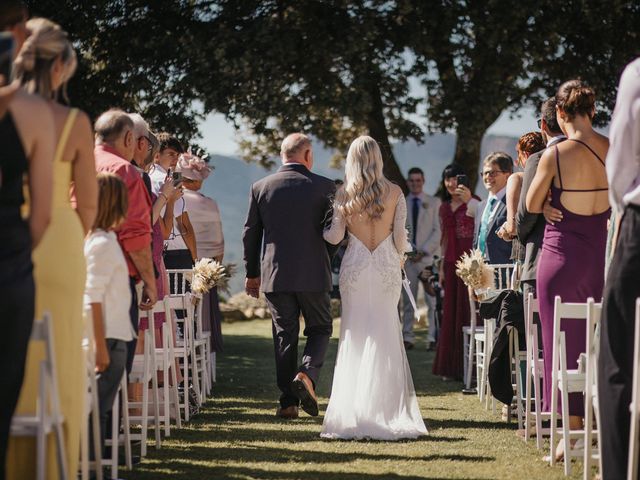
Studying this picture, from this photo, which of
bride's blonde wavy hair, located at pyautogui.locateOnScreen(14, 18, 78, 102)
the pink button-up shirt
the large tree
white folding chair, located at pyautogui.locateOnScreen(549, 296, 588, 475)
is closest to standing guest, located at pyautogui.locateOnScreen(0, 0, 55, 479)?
bride's blonde wavy hair, located at pyautogui.locateOnScreen(14, 18, 78, 102)

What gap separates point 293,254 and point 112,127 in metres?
2.54

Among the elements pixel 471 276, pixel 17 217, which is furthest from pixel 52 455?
pixel 471 276

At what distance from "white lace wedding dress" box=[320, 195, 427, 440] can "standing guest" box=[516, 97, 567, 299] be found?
1083mm

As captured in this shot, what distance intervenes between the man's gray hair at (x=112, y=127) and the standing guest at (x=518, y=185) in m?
3.19

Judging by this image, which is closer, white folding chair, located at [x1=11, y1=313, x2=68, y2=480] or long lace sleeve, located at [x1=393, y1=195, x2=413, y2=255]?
white folding chair, located at [x1=11, y1=313, x2=68, y2=480]

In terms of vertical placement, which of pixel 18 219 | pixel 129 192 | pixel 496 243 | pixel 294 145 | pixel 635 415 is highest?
pixel 294 145

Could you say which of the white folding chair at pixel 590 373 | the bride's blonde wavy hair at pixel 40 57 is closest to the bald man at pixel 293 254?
the white folding chair at pixel 590 373

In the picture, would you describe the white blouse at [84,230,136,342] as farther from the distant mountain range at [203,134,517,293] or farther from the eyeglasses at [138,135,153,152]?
the distant mountain range at [203,134,517,293]

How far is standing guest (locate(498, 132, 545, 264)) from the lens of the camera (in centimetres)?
810

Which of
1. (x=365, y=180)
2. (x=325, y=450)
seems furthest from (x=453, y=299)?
(x=325, y=450)

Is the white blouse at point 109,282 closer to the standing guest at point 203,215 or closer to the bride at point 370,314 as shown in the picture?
the bride at point 370,314

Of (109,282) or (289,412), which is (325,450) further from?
(109,282)

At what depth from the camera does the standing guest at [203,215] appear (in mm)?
10156

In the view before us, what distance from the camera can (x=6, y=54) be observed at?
13.8 feet
